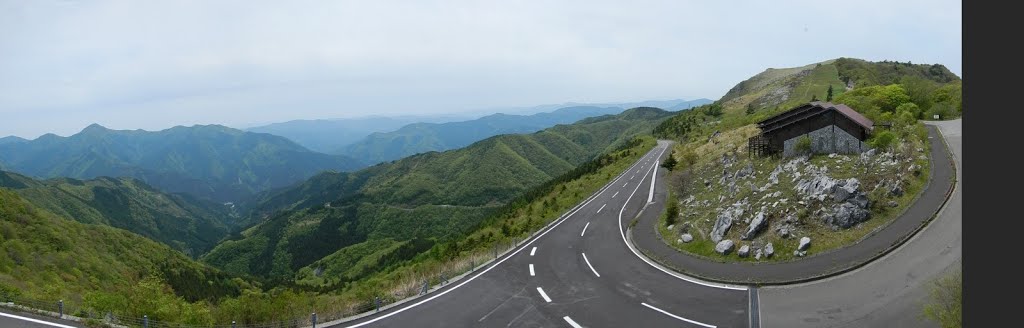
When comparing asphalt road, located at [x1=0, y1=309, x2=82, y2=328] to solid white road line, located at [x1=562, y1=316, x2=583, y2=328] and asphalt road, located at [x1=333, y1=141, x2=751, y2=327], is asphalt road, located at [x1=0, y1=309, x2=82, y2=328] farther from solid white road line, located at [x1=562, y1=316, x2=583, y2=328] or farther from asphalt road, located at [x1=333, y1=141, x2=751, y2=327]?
solid white road line, located at [x1=562, y1=316, x2=583, y2=328]

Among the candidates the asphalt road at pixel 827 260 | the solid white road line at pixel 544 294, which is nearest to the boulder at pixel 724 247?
the asphalt road at pixel 827 260

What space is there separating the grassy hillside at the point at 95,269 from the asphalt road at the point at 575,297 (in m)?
8.83

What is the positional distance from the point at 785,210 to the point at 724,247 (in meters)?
4.41

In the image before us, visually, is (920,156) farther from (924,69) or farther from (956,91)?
(924,69)

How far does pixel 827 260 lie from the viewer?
75.0ft

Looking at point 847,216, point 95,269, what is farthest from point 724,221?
point 95,269

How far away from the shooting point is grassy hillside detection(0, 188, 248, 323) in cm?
2023

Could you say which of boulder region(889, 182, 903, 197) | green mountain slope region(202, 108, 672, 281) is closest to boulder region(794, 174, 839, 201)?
boulder region(889, 182, 903, 197)

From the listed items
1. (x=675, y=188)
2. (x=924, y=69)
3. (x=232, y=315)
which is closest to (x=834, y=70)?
(x=924, y=69)

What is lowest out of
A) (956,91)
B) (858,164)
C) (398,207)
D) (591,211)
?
(398,207)

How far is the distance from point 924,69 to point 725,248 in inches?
5599

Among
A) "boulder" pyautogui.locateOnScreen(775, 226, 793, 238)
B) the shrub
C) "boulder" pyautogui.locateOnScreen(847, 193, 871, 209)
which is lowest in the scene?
"boulder" pyautogui.locateOnScreen(775, 226, 793, 238)

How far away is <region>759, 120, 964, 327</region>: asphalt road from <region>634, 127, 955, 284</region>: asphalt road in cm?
51

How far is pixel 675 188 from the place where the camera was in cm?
4234
